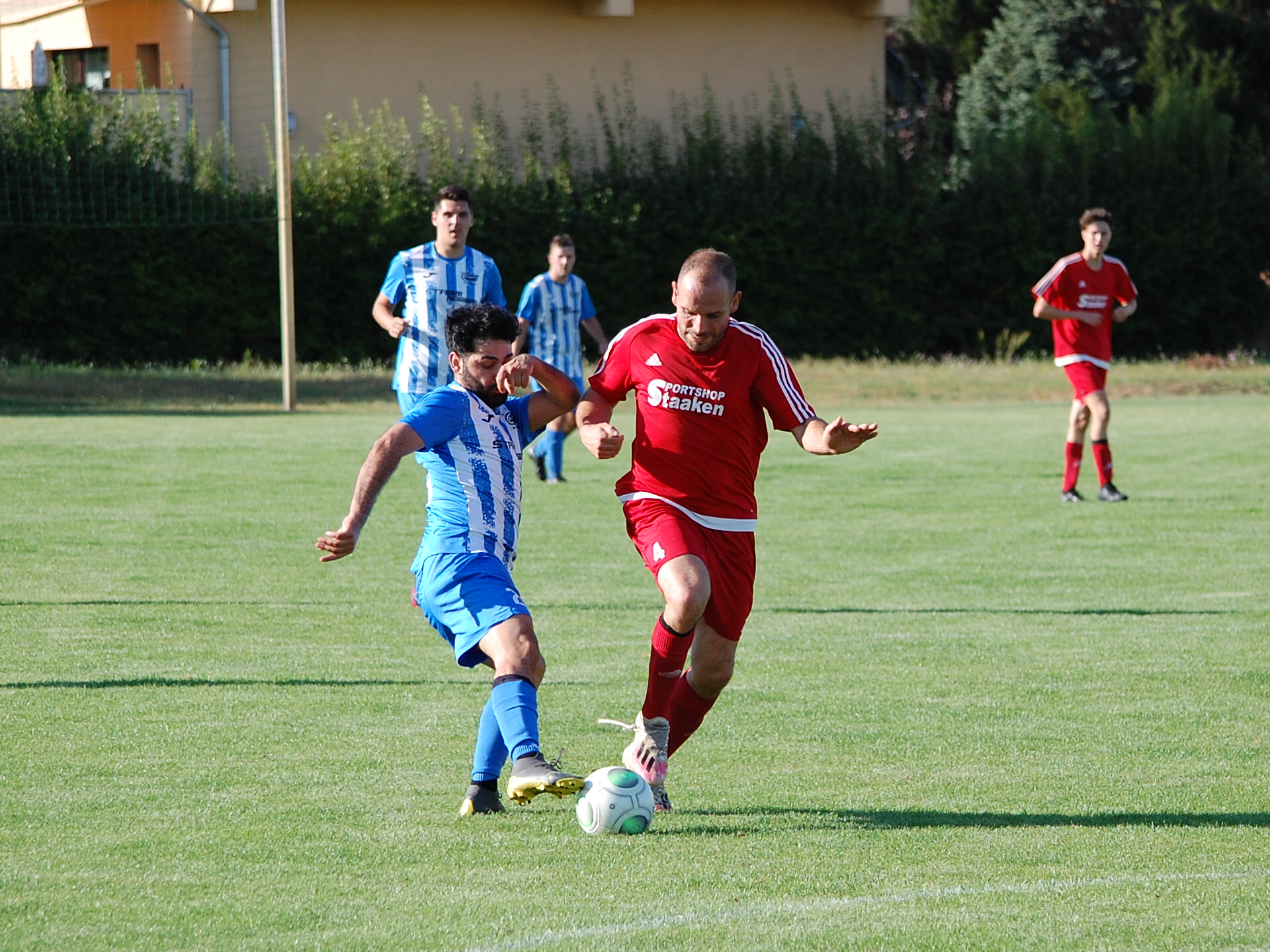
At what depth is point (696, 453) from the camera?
18.4 feet

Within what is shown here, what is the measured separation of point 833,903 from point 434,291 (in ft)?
22.2

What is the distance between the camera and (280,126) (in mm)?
20000

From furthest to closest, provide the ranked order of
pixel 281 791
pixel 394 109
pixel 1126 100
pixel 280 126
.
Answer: pixel 1126 100 < pixel 394 109 < pixel 280 126 < pixel 281 791

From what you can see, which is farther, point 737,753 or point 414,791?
point 737,753

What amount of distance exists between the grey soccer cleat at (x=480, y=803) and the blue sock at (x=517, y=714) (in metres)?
0.21

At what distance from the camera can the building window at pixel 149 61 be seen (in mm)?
27516

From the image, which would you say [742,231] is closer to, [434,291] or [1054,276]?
[1054,276]

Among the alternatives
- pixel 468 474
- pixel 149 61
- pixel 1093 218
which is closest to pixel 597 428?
pixel 468 474

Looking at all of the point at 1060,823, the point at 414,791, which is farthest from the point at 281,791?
the point at 1060,823

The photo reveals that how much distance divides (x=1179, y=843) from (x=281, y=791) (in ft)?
9.24

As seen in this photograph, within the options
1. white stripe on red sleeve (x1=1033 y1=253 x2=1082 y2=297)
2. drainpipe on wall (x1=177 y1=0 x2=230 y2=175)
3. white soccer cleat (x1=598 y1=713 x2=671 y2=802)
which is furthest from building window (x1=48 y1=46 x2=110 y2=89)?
white soccer cleat (x1=598 y1=713 x2=671 y2=802)

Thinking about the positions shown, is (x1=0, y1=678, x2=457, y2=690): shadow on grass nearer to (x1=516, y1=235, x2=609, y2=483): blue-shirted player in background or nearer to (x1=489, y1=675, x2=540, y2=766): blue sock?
(x1=489, y1=675, x2=540, y2=766): blue sock

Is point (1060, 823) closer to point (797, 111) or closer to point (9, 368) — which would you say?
point (9, 368)

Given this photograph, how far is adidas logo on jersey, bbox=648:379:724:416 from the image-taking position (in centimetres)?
560
